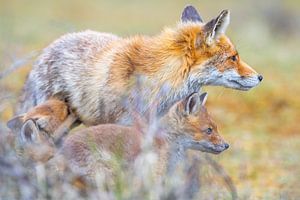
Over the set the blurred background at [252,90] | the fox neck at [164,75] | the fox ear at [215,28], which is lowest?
the blurred background at [252,90]

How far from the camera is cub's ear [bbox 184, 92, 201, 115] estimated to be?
736 cm

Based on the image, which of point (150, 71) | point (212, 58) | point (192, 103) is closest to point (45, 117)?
point (150, 71)

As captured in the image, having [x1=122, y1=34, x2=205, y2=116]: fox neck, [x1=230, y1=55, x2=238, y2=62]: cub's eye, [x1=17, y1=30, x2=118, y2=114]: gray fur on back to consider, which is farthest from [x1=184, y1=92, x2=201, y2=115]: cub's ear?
[x1=17, y1=30, x2=118, y2=114]: gray fur on back

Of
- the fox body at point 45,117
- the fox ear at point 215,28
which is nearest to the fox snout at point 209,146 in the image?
the fox ear at point 215,28

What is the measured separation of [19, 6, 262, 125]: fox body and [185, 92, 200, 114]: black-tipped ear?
20 cm

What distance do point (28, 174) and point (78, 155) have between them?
651mm

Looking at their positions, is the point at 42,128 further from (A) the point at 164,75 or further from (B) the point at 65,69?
(A) the point at 164,75

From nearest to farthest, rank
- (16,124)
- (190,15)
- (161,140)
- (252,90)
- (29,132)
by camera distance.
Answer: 1. (29,132)
2. (161,140)
3. (16,124)
4. (190,15)
5. (252,90)

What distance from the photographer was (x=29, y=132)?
6918 mm

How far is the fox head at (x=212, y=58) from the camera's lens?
25.2ft

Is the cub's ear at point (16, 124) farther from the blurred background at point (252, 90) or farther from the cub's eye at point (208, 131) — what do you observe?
the cub's eye at point (208, 131)

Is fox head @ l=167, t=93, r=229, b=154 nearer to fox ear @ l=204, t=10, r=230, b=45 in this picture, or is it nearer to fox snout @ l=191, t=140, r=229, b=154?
fox snout @ l=191, t=140, r=229, b=154

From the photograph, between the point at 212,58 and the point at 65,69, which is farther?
the point at 65,69

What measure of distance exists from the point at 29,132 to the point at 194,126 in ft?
5.28
